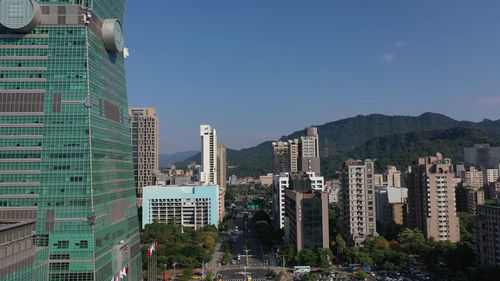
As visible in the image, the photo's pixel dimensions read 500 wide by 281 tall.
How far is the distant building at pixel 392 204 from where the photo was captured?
145 m

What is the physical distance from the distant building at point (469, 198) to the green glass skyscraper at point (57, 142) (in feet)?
502

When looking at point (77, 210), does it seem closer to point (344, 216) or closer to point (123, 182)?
point (123, 182)

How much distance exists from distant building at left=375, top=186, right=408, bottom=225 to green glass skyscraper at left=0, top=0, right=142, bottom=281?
105580 mm

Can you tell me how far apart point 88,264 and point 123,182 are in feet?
70.0

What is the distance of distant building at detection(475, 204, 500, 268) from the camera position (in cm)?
8431

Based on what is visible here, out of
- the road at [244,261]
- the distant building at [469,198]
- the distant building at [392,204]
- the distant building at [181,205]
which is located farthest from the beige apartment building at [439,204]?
the distant building at [181,205]

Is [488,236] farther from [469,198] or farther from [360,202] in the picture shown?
[469,198]

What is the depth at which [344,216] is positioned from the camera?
388 ft

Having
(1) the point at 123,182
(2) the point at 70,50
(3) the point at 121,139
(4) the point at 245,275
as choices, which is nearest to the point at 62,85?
(2) the point at 70,50

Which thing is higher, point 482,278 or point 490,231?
point 490,231

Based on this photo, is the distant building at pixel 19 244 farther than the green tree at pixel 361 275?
No

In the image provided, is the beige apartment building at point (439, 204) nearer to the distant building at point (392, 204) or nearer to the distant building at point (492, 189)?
the distant building at point (392, 204)

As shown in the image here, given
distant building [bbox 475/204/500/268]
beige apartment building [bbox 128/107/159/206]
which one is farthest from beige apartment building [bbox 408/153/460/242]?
beige apartment building [bbox 128/107/159/206]

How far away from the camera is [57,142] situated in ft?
218
